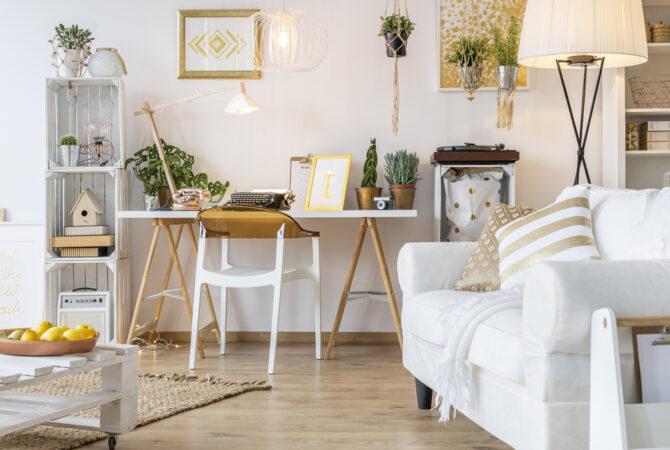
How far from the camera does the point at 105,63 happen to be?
3.91 metres

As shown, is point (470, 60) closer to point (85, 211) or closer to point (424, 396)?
point (424, 396)

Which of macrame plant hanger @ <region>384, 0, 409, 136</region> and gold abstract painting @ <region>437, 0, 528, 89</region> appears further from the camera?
gold abstract painting @ <region>437, 0, 528, 89</region>

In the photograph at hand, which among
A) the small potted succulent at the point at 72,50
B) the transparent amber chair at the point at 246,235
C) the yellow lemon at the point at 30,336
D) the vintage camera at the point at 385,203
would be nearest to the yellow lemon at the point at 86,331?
the yellow lemon at the point at 30,336

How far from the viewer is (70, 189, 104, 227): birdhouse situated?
157 inches

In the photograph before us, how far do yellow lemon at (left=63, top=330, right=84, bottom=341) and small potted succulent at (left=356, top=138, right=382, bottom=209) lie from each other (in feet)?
6.80

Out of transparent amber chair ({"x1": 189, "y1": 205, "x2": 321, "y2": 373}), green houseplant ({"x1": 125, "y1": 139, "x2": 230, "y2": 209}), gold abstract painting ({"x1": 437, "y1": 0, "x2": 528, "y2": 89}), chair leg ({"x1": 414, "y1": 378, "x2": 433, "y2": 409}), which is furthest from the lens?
gold abstract painting ({"x1": 437, "y1": 0, "x2": 528, "y2": 89})

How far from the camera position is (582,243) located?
2301mm

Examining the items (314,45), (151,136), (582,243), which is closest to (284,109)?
(314,45)

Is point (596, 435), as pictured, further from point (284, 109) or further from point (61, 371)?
point (284, 109)

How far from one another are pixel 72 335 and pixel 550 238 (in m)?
1.56

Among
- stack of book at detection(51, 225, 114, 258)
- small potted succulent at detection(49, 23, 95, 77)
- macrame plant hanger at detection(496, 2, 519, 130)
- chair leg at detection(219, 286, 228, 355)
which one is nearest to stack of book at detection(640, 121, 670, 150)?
macrame plant hanger at detection(496, 2, 519, 130)

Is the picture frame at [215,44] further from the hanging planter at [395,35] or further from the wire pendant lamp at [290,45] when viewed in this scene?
the hanging planter at [395,35]

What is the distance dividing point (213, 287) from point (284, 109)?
1150mm

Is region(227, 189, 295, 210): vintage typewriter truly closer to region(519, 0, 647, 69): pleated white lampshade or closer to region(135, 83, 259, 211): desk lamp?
region(135, 83, 259, 211): desk lamp
